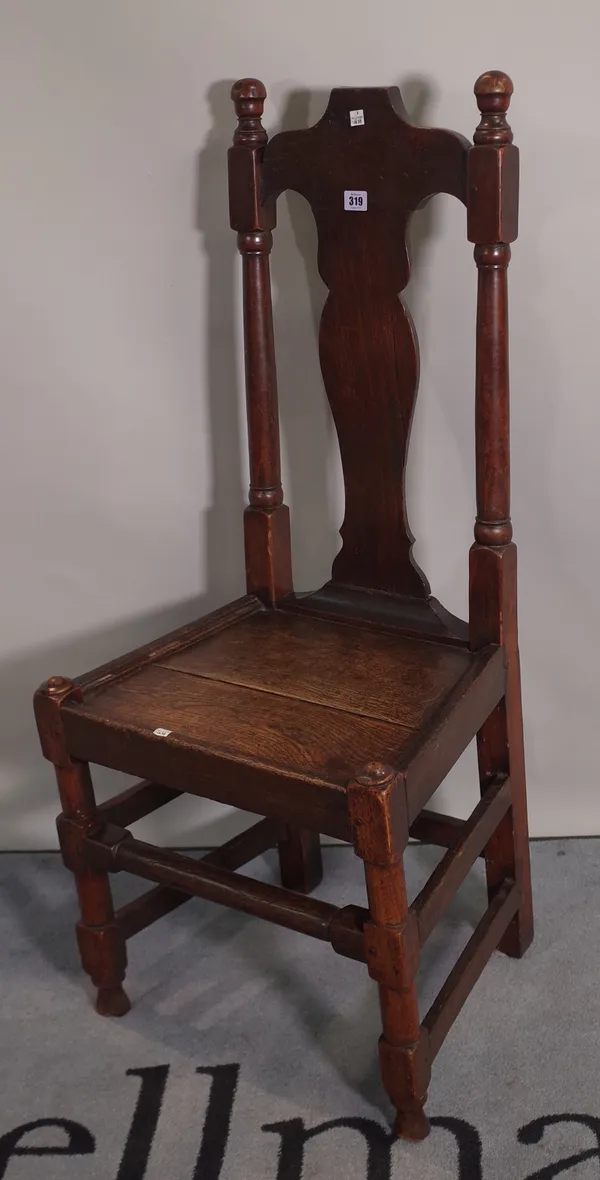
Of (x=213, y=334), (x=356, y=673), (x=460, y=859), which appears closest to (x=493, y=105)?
(x=213, y=334)

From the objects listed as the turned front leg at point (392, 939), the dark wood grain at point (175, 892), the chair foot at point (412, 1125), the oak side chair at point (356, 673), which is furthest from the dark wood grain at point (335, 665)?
the chair foot at point (412, 1125)

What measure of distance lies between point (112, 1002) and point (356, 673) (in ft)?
1.91

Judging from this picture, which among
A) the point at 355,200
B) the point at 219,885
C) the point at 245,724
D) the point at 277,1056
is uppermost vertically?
the point at 355,200

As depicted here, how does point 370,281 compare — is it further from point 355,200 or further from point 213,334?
point 213,334

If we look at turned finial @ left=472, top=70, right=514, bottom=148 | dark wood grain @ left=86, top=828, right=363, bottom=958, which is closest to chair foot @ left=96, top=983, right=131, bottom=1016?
dark wood grain @ left=86, top=828, right=363, bottom=958

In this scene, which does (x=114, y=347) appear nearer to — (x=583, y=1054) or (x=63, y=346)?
(x=63, y=346)

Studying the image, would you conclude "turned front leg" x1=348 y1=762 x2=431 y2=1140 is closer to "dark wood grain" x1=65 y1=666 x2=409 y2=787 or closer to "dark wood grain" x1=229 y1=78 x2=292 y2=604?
"dark wood grain" x1=65 y1=666 x2=409 y2=787

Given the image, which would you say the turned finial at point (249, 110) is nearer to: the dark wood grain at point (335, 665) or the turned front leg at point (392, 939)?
the dark wood grain at point (335, 665)

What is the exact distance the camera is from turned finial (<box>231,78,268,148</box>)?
1.45m

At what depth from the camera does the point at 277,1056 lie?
1475mm

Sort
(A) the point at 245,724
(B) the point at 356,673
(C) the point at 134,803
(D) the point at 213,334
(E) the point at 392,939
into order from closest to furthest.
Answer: (E) the point at 392,939 → (A) the point at 245,724 → (B) the point at 356,673 → (C) the point at 134,803 → (D) the point at 213,334

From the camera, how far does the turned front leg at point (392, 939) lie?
1136 mm

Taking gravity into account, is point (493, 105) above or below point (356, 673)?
above

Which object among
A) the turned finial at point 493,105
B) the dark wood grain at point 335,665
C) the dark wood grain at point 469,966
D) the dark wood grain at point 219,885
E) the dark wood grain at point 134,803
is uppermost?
the turned finial at point 493,105
